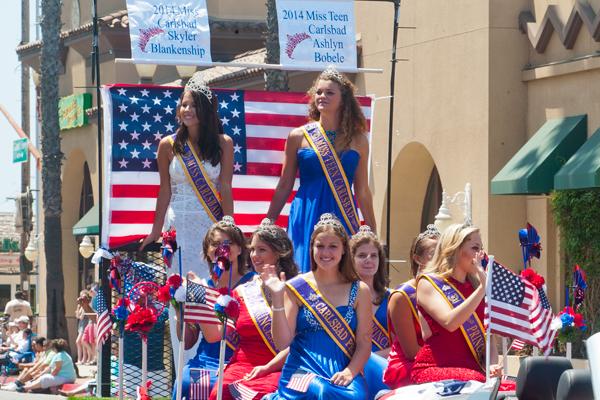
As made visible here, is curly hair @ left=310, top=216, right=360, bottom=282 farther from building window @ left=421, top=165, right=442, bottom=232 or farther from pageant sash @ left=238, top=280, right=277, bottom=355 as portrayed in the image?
building window @ left=421, top=165, right=442, bottom=232

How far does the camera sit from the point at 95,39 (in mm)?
13414

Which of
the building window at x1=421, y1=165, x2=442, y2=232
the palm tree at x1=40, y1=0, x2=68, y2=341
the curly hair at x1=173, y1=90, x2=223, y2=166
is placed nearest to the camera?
the curly hair at x1=173, y1=90, x2=223, y2=166

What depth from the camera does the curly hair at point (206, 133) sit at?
35.6 feet

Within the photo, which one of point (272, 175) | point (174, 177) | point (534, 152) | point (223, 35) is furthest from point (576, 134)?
point (223, 35)

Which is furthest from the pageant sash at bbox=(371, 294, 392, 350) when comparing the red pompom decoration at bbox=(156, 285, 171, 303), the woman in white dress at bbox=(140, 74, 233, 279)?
the woman in white dress at bbox=(140, 74, 233, 279)

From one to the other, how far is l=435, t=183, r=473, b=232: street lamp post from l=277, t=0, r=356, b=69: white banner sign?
18.9ft

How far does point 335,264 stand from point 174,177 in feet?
9.18

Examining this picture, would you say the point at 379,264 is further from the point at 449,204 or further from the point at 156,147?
the point at 449,204

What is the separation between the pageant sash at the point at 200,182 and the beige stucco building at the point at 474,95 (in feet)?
28.7

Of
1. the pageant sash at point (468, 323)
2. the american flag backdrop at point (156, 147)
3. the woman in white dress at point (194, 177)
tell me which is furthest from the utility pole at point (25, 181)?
the pageant sash at point (468, 323)

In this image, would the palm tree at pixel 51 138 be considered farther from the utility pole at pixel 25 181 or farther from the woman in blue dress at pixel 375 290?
the woman in blue dress at pixel 375 290

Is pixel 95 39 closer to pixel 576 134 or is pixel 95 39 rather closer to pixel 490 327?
pixel 490 327

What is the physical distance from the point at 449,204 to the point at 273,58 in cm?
342

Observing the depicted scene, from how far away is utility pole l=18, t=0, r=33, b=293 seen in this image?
131ft
